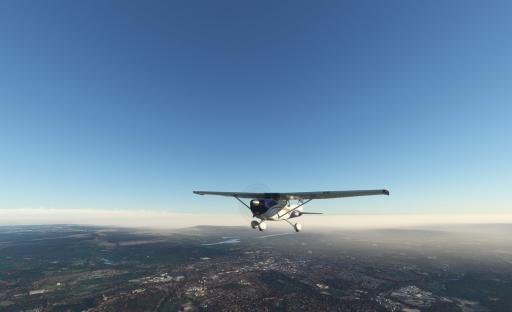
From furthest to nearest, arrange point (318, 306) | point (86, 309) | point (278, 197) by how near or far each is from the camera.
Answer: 1. point (318, 306)
2. point (86, 309)
3. point (278, 197)

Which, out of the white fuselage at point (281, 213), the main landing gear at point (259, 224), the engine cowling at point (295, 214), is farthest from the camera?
the engine cowling at point (295, 214)

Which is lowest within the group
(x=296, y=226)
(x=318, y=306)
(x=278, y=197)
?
(x=318, y=306)

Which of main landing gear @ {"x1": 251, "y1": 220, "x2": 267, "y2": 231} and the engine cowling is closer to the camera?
main landing gear @ {"x1": 251, "y1": 220, "x2": 267, "y2": 231}

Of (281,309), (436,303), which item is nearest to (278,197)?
(281,309)

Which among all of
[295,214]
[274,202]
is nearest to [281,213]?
[274,202]

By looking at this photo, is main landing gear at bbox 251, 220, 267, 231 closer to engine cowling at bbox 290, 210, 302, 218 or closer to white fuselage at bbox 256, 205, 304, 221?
white fuselage at bbox 256, 205, 304, 221

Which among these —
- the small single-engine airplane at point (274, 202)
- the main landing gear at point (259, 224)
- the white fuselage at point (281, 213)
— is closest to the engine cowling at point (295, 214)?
the white fuselage at point (281, 213)

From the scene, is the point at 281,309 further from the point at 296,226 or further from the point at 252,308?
the point at 296,226

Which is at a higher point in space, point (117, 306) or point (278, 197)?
point (278, 197)

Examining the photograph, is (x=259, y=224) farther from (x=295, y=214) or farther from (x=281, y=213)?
(x=295, y=214)

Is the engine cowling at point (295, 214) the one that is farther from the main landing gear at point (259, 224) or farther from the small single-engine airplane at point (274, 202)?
the main landing gear at point (259, 224)

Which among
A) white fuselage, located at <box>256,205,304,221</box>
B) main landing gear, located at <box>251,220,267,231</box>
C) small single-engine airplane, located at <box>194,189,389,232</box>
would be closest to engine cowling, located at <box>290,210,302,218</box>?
white fuselage, located at <box>256,205,304,221</box>
